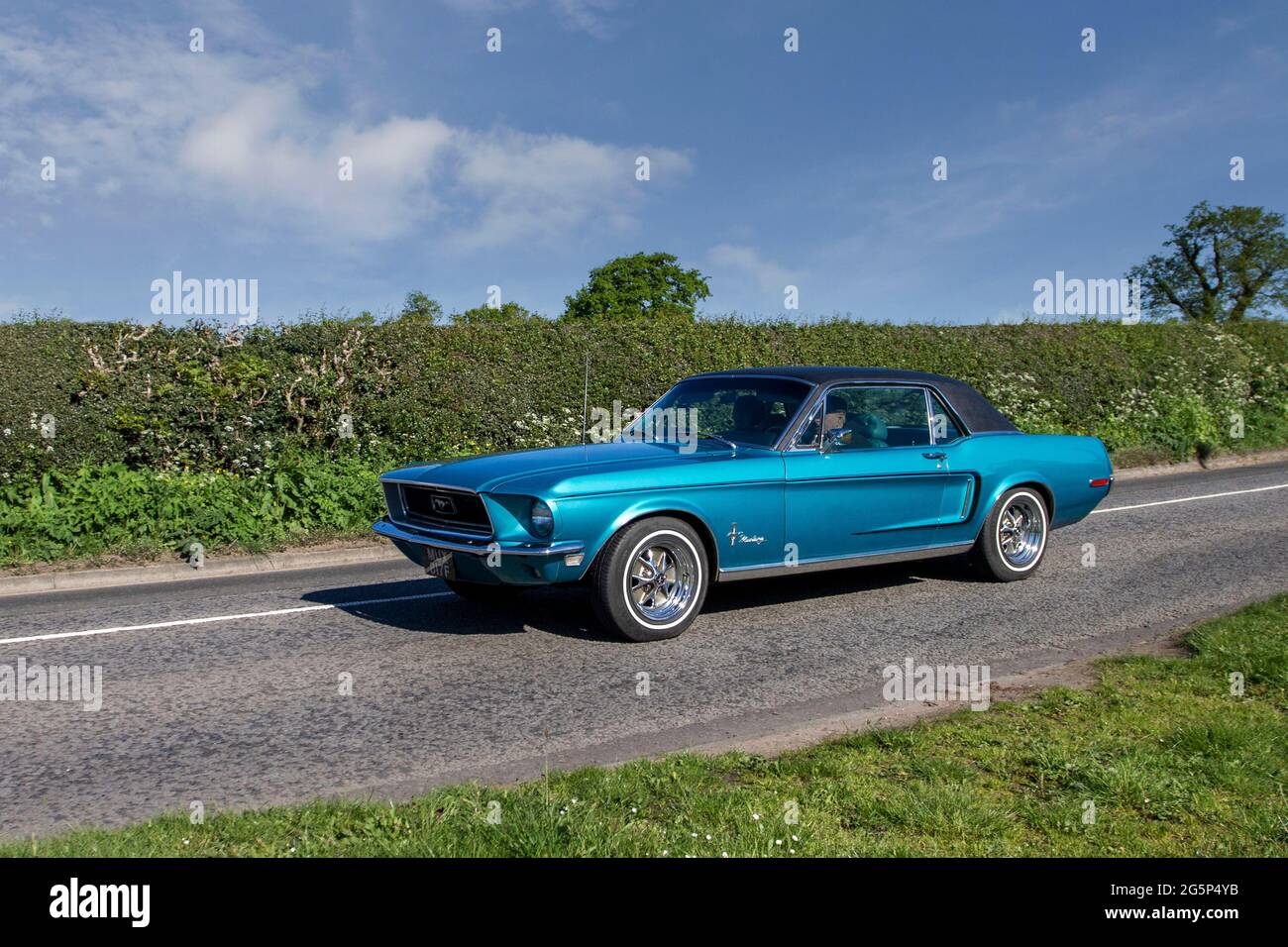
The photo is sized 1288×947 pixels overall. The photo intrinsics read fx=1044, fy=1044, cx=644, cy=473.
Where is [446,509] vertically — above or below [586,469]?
below

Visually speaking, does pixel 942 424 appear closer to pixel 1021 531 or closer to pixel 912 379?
pixel 912 379

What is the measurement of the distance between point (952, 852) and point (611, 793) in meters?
1.18

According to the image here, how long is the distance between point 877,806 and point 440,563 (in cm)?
360

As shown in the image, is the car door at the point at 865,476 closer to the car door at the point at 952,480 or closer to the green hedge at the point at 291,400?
the car door at the point at 952,480

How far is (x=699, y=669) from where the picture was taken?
594cm

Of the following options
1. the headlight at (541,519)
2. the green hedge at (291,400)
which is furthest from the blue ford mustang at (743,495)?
the green hedge at (291,400)

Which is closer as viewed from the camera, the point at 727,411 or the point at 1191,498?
the point at 727,411

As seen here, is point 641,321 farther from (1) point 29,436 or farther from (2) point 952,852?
(2) point 952,852

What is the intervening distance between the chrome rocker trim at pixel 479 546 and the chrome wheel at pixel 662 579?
0.48 meters

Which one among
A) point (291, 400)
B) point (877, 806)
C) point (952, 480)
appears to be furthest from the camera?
point (291, 400)

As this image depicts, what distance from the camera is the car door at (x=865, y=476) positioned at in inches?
277

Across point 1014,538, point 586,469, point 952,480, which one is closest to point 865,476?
point 952,480

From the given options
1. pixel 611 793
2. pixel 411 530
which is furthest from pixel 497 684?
pixel 611 793

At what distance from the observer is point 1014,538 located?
858 cm
